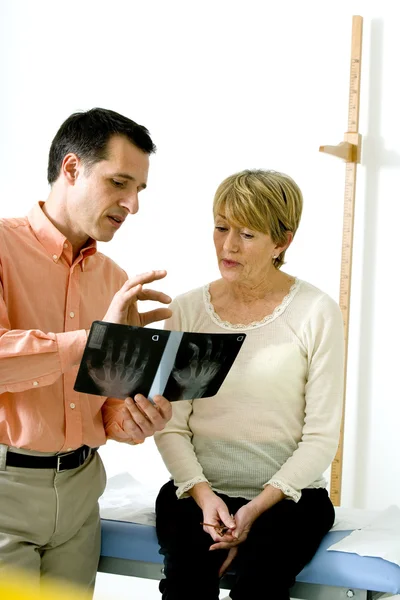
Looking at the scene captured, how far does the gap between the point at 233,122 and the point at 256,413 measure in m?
1.69

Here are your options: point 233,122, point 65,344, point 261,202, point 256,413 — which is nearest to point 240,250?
point 261,202

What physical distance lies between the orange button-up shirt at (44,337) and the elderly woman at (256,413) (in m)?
0.24

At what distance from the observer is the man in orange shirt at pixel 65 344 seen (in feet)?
5.85

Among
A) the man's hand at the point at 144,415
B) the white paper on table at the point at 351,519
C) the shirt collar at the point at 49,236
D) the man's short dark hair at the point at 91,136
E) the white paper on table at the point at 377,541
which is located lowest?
the white paper on table at the point at 377,541

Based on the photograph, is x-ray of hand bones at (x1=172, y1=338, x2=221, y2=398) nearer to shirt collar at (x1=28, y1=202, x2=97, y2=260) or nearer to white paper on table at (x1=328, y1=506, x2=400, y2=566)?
shirt collar at (x1=28, y1=202, x2=97, y2=260)

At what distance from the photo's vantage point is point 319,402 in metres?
2.08

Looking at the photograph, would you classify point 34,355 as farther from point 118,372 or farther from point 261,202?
point 261,202

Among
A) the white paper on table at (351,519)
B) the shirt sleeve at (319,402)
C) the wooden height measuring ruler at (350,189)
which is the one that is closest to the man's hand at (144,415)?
the shirt sleeve at (319,402)

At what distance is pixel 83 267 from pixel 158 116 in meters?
1.77

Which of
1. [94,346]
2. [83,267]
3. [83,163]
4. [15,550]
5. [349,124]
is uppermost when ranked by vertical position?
[349,124]

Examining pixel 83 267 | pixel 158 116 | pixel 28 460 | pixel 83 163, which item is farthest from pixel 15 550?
pixel 158 116

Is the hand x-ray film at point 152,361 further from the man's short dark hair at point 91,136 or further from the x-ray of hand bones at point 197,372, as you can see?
the man's short dark hair at point 91,136

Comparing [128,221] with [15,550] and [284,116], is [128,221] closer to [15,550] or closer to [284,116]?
[284,116]

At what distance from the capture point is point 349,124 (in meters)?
3.12
